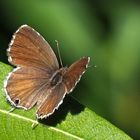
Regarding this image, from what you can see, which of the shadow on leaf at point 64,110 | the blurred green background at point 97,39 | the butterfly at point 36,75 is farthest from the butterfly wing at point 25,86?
the blurred green background at point 97,39

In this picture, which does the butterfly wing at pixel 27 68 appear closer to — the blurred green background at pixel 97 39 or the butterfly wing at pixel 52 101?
the butterfly wing at pixel 52 101

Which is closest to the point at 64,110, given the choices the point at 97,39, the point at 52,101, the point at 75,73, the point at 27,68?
the point at 52,101

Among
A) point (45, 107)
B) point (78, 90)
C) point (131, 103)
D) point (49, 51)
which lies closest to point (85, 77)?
point (78, 90)

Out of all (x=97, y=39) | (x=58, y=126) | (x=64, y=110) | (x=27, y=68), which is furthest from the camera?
(x=97, y=39)

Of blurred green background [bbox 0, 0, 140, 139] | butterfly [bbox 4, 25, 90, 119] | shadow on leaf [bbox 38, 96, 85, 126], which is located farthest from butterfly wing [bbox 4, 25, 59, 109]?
blurred green background [bbox 0, 0, 140, 139]

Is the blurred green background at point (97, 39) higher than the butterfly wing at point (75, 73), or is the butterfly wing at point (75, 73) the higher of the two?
the butterfly wing at point (75, 73)

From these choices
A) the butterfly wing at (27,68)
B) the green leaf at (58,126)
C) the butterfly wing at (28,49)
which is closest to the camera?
the green leaf at (58,126)

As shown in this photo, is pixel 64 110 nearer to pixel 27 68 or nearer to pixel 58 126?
pixel 58 126

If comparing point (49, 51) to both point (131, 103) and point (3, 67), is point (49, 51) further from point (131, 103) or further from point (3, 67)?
point (131, 103)
